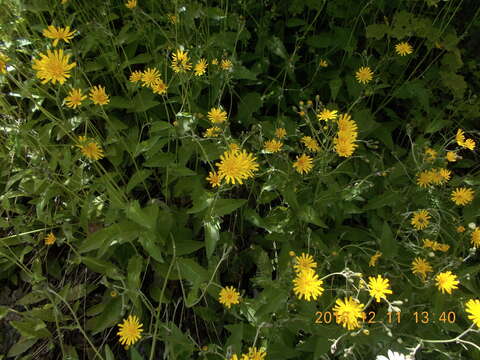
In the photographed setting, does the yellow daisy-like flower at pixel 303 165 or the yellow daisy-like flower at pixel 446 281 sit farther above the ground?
the yellow daisy-like flower at pixel 303 165

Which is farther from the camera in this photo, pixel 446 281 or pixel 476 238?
pixel 476 238

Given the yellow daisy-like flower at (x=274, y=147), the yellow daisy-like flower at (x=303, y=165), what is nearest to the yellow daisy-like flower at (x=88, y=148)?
the yellow daisy-like flower at (x=274, y=147)

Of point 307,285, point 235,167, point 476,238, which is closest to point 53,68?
point 235,167

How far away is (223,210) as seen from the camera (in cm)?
184

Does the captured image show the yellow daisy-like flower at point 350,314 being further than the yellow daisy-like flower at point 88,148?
No

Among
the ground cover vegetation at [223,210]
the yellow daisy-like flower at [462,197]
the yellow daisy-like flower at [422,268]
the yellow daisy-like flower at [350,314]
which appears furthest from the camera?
the yellow daisy-like flower at [462,197]

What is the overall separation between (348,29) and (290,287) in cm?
202

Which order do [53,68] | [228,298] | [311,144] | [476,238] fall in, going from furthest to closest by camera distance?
1. [311,144]
2. [476,238]
3. [228,298]
4. [53,68]

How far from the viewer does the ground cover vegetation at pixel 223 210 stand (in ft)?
5.59

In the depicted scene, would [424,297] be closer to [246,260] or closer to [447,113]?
[246,260]

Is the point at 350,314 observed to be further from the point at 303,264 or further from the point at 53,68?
the point at 53,68

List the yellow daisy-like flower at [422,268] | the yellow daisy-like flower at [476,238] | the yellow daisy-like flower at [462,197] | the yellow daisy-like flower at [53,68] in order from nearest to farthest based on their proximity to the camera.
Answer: the yellow daisy-like flower at [53,68] < the yellow daisy-like flower at [422,268] < the yellow daisy-like flower at [476,238] < the yellow daisy-like flower at [462,197]

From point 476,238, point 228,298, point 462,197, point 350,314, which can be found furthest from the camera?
point 462,197

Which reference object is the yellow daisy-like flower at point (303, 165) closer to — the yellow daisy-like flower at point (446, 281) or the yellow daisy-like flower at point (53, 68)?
the yellow daisy-like flower at point (446, 281)
